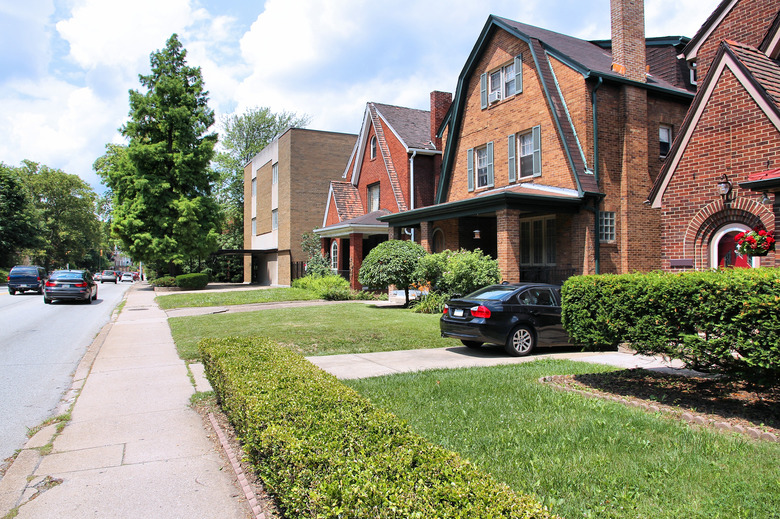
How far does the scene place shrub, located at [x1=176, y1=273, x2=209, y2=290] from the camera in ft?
115

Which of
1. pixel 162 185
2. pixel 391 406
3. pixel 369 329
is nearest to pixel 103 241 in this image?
pixel 162 185

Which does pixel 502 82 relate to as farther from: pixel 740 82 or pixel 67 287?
pixel 67 287

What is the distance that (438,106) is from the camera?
2555 centimetres

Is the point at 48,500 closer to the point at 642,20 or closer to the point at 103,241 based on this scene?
the point at 642,20

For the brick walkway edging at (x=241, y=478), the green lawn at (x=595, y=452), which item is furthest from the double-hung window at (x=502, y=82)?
the brick walkway edging at (x=241, y=478)

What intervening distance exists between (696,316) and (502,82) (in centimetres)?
1663

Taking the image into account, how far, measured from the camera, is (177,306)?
22.6 metres

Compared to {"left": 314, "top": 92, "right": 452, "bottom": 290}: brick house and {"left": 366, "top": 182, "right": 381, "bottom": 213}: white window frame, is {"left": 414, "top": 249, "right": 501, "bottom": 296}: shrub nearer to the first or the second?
{"left": 314, "top": 92, "right": 452, "bottom": 290}: brick house

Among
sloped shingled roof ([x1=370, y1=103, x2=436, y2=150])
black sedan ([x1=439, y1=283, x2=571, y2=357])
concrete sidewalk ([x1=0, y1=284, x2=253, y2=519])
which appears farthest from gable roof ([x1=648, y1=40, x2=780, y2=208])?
sloped shingled roof ([x1=370, y1=103, x2=436, y2=150])

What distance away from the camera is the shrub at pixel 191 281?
35062 mm

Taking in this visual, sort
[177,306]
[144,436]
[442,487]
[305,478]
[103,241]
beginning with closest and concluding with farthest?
[442,487] < [305,478] < [144,436] < [177,306] < [103,241]

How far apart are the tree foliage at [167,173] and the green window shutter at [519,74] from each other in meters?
23.7

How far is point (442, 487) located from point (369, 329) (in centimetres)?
1078

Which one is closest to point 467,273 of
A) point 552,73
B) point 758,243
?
point 552,73
